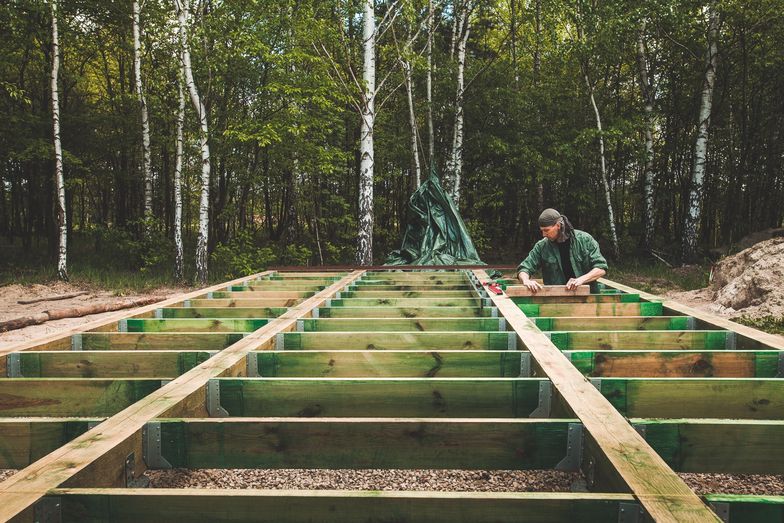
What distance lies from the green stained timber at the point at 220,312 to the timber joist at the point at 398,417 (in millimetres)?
637

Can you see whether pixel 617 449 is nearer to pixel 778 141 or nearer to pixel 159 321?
pixel 159 321

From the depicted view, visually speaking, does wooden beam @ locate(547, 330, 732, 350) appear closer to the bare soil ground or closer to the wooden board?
the wooden board

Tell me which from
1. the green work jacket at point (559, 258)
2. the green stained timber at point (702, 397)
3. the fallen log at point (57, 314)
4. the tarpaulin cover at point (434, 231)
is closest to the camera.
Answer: the green stained timber at point (702, 397)

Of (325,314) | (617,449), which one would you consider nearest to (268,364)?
(325,314)

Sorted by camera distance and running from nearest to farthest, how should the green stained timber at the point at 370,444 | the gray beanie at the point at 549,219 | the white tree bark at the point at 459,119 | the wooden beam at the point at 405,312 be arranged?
1. the green stained timber at the point at 370,444
2. the wooden beam at the point at 405,312
3. the gray beanie at the point at 549,219
4. the white tree bark at the point at 459,119

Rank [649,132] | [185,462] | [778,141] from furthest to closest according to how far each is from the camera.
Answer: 1. [778,141]
2. [649,132]
3. [185,462]

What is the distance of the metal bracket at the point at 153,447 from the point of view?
1.67 meters

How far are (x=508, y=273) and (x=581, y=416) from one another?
5.78 meters

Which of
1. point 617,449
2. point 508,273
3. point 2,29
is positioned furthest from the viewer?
point 2,29

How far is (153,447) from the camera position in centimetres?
167

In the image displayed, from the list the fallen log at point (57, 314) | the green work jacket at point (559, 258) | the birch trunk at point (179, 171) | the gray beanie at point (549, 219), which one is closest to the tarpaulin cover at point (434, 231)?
the birch trunk at point (179, 171)

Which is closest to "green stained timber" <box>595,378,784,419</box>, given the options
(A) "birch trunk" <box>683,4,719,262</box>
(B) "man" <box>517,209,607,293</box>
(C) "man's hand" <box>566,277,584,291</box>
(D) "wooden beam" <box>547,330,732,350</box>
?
(D) "wooden beam" <box>547,330,732,350</box>

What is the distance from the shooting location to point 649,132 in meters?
14.1

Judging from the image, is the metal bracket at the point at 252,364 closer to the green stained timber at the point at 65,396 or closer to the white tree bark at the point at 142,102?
the green stained timber at the point at 65,396
